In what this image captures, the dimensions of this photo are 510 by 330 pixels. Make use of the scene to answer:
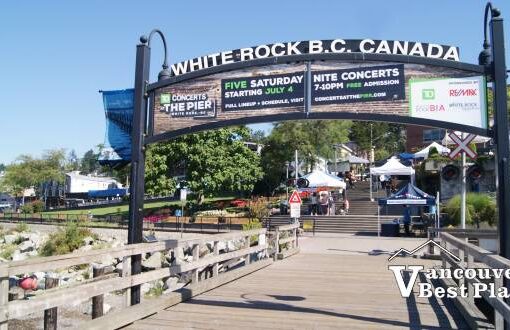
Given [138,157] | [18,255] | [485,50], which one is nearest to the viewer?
[485,50]

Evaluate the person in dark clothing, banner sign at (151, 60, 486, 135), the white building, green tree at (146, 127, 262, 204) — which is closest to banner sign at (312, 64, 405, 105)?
banner sign at (151, 60, 486, 135)

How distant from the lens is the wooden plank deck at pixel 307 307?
711 cm

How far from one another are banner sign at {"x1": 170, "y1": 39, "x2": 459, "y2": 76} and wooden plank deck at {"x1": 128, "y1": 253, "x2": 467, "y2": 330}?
3.78m

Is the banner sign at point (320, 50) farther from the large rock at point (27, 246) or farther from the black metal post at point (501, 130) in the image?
the large rock at point (27, 246)

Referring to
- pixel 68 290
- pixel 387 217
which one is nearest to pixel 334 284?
pixel 68 290

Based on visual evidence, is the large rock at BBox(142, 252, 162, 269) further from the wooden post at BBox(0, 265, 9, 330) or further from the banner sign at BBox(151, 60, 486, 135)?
the wooden post at BBox(0, 265, 9, 330)

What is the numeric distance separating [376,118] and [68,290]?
15.4ft

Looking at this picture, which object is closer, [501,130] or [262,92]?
[501,130]

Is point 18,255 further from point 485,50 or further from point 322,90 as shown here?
point 485,50

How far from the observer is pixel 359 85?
7.87m

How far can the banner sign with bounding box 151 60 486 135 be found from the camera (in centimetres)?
743

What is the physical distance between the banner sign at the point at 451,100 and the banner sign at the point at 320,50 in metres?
0.44

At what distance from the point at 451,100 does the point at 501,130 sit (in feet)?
2.86

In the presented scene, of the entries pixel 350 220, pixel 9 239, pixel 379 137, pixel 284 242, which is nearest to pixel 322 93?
pixel 284 242
